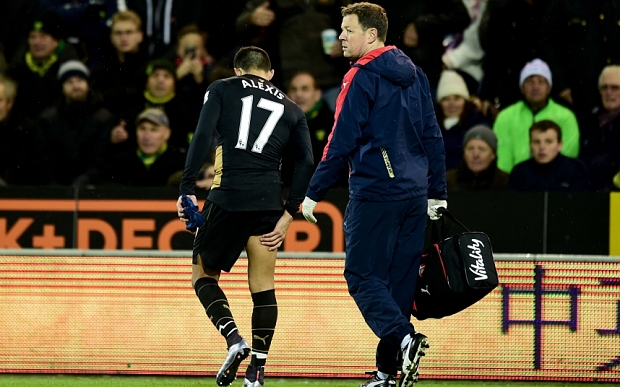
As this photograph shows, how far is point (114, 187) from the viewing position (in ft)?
31.7

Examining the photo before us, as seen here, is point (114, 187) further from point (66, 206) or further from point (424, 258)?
point (424, 258)

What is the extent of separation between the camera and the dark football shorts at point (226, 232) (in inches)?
233

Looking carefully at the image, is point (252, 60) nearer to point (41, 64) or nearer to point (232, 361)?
point (232, 361)

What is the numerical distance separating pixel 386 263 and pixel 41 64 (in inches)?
225

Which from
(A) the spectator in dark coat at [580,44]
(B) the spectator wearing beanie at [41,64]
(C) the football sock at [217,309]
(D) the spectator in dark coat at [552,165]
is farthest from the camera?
(B) the spectator wearing beanie at [41,64]

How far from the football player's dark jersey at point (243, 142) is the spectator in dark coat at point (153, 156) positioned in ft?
12.5

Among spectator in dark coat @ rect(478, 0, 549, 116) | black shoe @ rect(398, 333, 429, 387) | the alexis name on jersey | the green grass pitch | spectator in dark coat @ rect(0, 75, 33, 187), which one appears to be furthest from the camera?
spectator in dark coat @ rect(0, 75, 33, 187)

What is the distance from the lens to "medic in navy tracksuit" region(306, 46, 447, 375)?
5.51 meters

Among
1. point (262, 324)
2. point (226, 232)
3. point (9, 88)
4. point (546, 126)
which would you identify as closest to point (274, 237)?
point (226, 232)

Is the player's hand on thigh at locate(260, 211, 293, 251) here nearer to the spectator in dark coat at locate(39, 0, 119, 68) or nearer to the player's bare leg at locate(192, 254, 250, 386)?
the player's bare leg at locate(192, 254, 250, 386)

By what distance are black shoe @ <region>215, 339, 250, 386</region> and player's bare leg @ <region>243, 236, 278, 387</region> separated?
0.27 meters

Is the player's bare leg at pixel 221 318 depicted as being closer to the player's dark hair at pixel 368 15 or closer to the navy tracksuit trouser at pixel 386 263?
the navy tracksuit trouser at pixel 386 263

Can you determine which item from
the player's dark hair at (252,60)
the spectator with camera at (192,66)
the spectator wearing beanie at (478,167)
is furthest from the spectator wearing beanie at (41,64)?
the player's dark hair at (252,60)

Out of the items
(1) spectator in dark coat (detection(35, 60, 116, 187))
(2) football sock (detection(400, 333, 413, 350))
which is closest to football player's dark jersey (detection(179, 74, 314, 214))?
(2) football sock (detection(400, 333, 413, 350))
